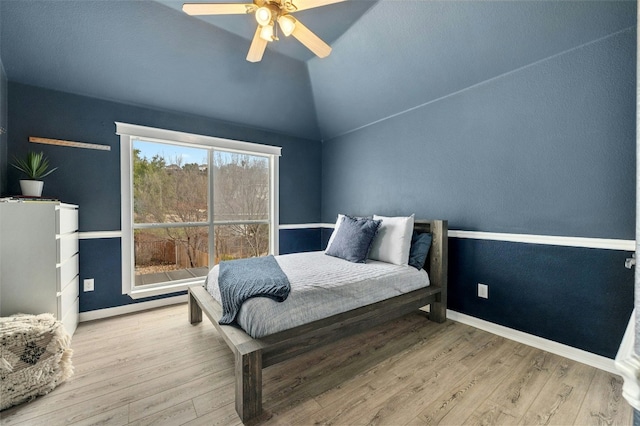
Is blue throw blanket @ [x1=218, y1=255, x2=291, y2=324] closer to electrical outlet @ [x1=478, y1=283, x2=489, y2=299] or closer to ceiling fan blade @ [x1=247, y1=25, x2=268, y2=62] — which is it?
ceiling fan blade @ [x1=247, y1=25, x2=268, y2=62]

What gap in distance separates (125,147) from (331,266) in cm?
254

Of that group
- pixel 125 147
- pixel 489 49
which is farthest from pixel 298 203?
pixel 489 49

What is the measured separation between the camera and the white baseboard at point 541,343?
186 centimetres

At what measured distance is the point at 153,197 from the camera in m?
3.07

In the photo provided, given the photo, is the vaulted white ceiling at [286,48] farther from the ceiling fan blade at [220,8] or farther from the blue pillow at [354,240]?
the blue pillow at [354,240]

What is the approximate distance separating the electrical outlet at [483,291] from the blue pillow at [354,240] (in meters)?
1.10

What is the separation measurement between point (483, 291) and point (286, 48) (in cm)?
310

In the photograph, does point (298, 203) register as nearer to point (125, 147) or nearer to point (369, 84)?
point (369, 84)

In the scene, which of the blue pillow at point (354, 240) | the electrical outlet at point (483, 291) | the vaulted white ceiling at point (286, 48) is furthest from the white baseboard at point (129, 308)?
the electrical outlet at point (483, 291)

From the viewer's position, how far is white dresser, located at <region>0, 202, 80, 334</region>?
1.83 metres

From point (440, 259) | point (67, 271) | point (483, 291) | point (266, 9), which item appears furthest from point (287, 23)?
point (483, 291)

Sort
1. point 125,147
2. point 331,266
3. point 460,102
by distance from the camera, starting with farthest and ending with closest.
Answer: point 125,147, point 460,102, point 331,266

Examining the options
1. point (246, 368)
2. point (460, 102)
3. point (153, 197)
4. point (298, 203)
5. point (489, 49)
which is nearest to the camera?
point (246, 368)

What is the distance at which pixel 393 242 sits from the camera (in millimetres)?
2635
